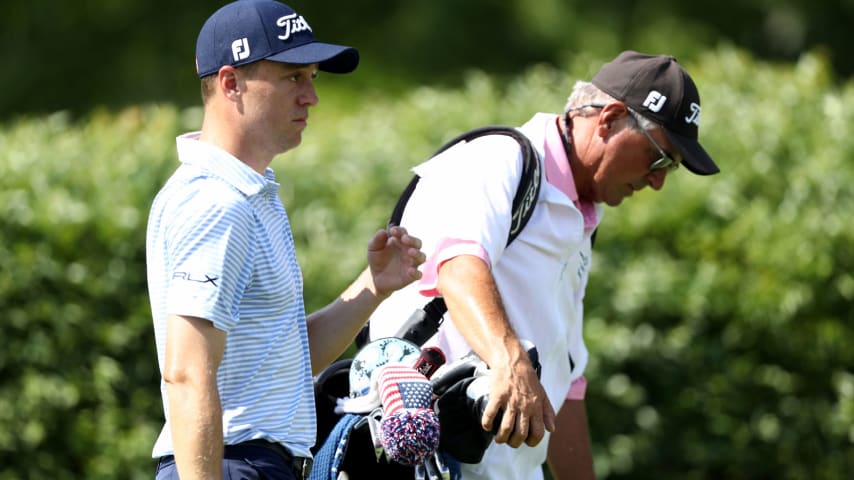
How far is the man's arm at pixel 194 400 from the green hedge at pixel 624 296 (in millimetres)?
3098

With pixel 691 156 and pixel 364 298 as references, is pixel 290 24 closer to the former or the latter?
pixel 364 298

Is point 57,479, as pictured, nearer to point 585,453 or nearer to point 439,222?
point 585,453

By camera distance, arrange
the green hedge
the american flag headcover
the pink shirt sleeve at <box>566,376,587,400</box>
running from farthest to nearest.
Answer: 1. the green hedge
2. the pink shirt sleeve at <box>566,376,587,400</box>
3. the american flag headcover

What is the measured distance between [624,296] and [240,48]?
3.42 metres

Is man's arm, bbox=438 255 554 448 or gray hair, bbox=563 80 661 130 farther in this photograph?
gray hair, bbox=563 80 661 130

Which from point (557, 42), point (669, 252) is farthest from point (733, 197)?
point (557, 42)

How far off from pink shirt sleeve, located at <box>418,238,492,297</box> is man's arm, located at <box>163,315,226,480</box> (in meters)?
0.84

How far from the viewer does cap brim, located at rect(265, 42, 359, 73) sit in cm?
280

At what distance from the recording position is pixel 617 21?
13242 millimetres

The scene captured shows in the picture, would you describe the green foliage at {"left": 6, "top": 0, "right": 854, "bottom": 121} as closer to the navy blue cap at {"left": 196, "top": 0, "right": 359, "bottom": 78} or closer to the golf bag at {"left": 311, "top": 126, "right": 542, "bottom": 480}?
the golf bag at {"left": 311, "top": 126, "right": 542, "bottom": 480}


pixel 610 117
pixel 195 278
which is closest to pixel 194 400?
pixel 195 278

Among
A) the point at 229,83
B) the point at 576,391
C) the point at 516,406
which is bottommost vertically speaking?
the point at 576,391

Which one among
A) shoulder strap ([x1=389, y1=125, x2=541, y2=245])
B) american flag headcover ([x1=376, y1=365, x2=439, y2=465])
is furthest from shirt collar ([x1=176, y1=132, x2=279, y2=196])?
shoulder strap ([x1=389, y1=125, x2=541, y2=245])

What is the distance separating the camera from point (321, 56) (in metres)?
2.84
